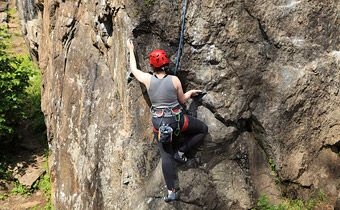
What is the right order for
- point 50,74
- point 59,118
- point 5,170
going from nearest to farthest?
1. point 59,118
2. point 50,74
3. point 5,170

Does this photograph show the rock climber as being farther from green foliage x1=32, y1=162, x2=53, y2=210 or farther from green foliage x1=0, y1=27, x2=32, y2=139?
green foliage x1=0, y1=27, x2=32, y2=139

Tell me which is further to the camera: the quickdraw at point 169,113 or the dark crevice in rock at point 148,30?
the dark crevice in rock at point 148,30

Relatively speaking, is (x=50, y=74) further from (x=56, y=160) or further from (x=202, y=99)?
(x=202, y=99)

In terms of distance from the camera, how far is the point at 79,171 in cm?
792

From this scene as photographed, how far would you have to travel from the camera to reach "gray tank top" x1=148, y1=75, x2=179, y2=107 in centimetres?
550

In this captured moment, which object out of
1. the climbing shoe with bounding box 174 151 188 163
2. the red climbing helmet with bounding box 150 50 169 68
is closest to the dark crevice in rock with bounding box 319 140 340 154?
the climbing shoe with bounding box 174 151 188 163

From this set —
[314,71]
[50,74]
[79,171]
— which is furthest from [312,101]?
[50,74]

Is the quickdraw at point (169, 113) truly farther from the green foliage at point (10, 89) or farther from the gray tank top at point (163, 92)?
the green foliage at point (10, 89)

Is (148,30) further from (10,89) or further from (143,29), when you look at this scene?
(10,89)

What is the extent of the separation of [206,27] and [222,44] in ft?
1.20

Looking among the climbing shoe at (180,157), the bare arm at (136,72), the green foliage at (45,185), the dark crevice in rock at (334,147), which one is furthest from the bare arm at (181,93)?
the green foliage at (45,185)

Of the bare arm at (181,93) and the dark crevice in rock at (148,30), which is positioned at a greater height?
the dark crevice in rock at (148,30)

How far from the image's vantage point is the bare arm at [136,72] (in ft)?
18.4

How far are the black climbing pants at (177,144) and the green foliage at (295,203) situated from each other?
140 cm
